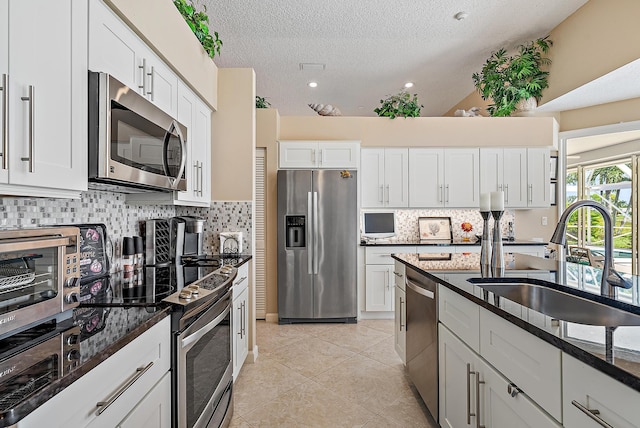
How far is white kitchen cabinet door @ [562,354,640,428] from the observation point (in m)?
0.72

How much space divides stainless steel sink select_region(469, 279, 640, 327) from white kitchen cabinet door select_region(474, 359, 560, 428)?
0.48m

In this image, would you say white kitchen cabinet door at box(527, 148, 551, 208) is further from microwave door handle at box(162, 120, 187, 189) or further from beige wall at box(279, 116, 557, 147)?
microwave door handle at box(162, 120, 187, 189)

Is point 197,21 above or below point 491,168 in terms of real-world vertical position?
above

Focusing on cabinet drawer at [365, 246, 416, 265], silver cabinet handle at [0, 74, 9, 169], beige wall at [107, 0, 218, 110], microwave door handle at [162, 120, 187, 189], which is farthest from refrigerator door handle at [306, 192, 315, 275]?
silver cabinet handle at [0, 74, 9, 169]

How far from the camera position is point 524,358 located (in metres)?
1.12

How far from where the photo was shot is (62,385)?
76 centimetres

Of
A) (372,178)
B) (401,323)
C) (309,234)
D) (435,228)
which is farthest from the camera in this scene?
(435,228)

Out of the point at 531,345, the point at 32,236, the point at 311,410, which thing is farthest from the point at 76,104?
the point at 311,410

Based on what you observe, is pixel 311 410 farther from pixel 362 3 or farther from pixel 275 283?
pixel 362 3

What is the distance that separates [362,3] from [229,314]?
300cm

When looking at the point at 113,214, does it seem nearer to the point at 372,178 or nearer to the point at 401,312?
the point at 401,312

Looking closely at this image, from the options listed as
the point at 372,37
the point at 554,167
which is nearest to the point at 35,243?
the point at 372,37

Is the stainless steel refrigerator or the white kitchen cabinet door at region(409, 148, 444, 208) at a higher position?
the white kitchen cabinet door at region(409, 148, 444, 208)

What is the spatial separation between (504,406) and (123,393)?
1294 mm
